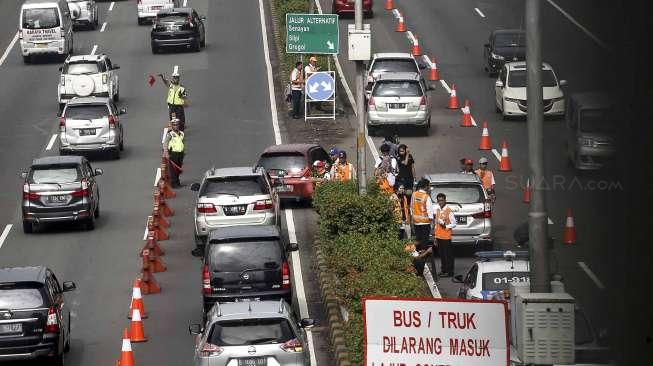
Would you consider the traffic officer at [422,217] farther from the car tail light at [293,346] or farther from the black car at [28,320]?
the car tail light at [293,346]

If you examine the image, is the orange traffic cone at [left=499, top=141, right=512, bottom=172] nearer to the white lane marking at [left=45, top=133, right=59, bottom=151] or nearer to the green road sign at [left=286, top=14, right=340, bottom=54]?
the green road sign at [left=286, top=14, right=340, bottom=54]

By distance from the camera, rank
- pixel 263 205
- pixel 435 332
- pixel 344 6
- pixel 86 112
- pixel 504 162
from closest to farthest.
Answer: pixel 435 332
pixel 263 205
pixel 504 162
pixel 86 112
pixel 344 6

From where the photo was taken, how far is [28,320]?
18125mm

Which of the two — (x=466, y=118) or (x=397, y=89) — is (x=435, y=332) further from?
(x=466, y=118)

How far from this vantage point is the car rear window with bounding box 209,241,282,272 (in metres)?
20.7

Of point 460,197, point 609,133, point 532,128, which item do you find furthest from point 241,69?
point 609,133

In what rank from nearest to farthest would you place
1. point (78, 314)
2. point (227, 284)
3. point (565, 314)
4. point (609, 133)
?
point (609, 133), point (565, 314), point (227, 284), point (78, 314)

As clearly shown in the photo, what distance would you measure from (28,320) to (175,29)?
109 feet

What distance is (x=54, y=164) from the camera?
28844 mm

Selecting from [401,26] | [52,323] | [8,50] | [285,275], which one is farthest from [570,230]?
[8,50]

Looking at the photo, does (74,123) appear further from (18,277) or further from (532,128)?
(532,128)

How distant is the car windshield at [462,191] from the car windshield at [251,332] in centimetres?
1015

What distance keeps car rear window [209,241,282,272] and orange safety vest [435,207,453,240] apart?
3.31 metres

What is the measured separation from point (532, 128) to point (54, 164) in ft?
63.9
